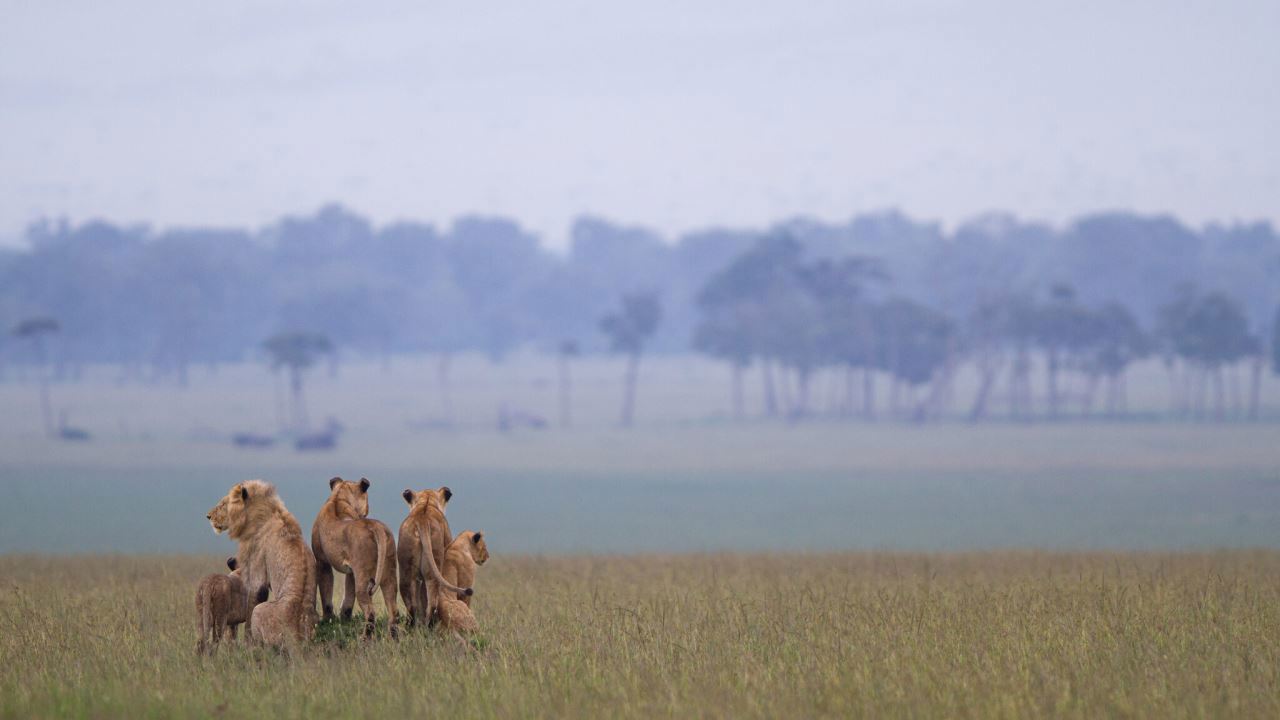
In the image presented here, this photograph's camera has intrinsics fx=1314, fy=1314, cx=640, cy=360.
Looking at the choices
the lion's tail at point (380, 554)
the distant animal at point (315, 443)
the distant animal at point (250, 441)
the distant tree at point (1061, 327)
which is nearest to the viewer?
the lion's tail at point (380, 554)

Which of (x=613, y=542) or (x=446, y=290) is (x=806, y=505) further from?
(x=446, y=290)

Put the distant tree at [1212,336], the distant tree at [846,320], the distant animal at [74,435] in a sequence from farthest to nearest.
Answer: the distant tree at [846,320]
the distant tree at [1212,336]
the distant animal at [74,435]

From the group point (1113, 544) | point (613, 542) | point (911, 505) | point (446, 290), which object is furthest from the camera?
point (446, 290)

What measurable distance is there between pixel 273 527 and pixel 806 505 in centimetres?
5395

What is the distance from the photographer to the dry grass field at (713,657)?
911 centimetres

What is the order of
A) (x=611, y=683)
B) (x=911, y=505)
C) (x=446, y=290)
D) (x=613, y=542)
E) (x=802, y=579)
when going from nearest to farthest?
(x=611, y=683) < (x=802, y=579) < (x=613, y=542) < (x=911, y=505) < (x=446, y=290)

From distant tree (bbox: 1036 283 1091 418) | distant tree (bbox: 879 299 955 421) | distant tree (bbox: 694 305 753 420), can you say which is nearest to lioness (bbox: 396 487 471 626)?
distant tree (bbox: 879 299 955 421)

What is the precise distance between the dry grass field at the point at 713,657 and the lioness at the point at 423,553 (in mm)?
294

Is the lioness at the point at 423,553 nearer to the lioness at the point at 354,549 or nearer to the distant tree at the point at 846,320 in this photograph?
the lioness at the point at 354,549

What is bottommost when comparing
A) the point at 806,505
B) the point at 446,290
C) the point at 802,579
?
the point at 806,505

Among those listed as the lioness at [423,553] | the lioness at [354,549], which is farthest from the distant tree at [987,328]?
the lioness at [354,549]

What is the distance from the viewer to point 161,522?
54656mm

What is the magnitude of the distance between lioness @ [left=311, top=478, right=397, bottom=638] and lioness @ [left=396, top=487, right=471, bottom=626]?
0.14 metres

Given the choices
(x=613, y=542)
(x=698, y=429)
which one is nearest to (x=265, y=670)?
(x=613, y=542)
